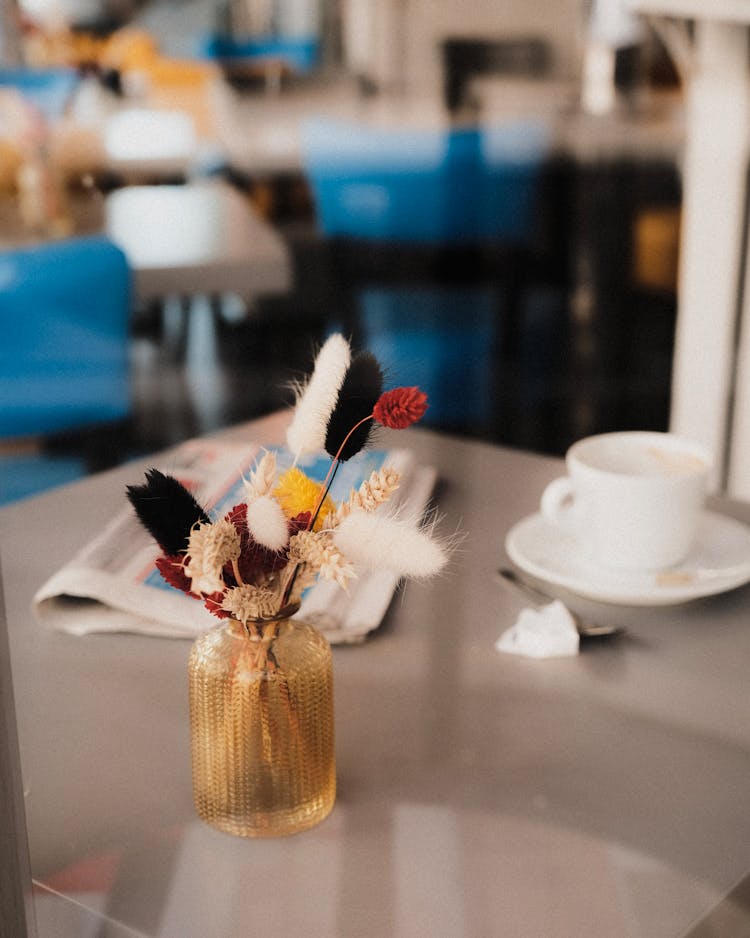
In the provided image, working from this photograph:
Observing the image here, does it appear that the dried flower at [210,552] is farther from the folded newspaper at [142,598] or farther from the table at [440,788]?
the folded newspaper at [142,598]

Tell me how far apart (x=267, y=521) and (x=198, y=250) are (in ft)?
4.48

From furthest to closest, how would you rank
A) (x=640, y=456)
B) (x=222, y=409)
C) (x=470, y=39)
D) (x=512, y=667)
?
(x=470, y=39) → (x=222, y=409) → (x=640, y=456) → (x=512, y=667)

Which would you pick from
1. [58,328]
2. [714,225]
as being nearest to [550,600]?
[58,328]

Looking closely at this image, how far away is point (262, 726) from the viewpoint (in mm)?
498

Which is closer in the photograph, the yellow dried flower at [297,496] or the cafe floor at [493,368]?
the yellow dried flower at [297,496]

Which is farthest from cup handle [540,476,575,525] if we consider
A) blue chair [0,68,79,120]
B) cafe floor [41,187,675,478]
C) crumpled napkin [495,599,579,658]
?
blue chair [0,68,79,120]

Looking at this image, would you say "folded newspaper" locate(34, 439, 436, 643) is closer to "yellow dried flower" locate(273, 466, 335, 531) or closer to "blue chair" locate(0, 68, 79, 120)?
"yellow dried flower" locate(273, 466, 335, 531)

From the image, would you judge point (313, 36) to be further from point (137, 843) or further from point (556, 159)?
point (137, 843)

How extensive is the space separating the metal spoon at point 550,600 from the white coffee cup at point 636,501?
0.05 m

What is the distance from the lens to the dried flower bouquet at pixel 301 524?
446mm

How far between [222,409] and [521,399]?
2.52 feet

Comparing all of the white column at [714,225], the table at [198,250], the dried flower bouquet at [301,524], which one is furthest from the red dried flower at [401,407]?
the white column at [714,225]

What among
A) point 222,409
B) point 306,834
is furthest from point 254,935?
point 222,409

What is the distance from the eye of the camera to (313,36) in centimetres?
464
